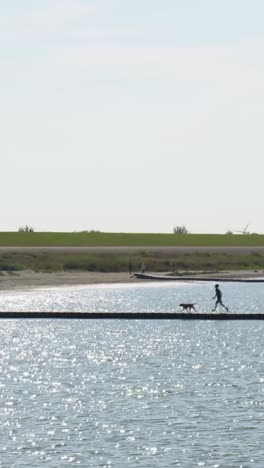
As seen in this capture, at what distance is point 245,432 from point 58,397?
10064 mm

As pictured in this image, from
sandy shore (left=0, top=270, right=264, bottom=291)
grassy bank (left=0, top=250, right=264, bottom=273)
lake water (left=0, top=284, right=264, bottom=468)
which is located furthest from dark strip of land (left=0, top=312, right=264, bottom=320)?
grassy bank (left=0, top=250, right=264, bottom=273)

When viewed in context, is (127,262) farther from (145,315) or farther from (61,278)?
(145,315)

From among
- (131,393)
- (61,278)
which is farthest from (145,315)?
(61,278)

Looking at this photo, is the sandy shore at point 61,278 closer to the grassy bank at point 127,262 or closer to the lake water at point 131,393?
the grassy bank at point 127,262

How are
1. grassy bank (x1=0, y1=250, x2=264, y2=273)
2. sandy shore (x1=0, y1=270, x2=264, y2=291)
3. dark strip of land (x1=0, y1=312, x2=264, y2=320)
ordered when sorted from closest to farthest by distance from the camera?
1. dark strip of land (x1=0, y1=312, x2=264, y2=320)
2. sandy shore (x1=0, y1=270, x2=264, y2=291)
3. grassy bank (x1=0, y1=250, x2=264, y2=273)

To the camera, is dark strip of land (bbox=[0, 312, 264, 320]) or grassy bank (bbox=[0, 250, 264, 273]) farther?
grassy bank (bbox=[0, 250, 264, 273])

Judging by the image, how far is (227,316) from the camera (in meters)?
76.6

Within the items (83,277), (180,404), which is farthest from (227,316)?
(83,277)

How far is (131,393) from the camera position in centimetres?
5009

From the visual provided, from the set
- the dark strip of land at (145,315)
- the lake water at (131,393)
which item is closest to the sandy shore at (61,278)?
the lake water at (131,393)

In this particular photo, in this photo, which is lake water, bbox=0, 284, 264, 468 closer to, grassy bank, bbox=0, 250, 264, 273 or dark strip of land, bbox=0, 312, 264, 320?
dark strip of land, bbox=0, 312, 264, 320

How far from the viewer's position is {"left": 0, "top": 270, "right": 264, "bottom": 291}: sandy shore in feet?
410

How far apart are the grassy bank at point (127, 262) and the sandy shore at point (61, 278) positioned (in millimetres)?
3817

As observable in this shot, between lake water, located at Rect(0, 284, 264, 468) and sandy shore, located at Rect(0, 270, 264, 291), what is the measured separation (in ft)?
116
